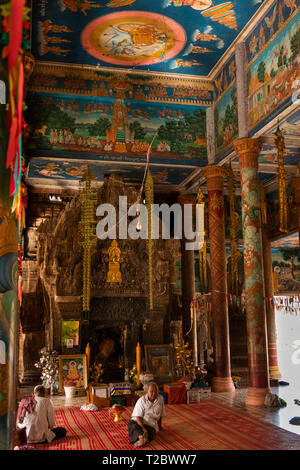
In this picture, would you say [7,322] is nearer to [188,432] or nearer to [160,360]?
[188,432]

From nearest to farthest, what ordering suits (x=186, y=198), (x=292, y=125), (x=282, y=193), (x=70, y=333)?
1. (x=282, y=193)
2. (x=292, y=125)
3. (x=70, y=333)
4. (x=186, y=198)

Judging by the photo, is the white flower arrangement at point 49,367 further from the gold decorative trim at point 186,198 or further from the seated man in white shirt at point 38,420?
the gold decorative trim at point 186,198

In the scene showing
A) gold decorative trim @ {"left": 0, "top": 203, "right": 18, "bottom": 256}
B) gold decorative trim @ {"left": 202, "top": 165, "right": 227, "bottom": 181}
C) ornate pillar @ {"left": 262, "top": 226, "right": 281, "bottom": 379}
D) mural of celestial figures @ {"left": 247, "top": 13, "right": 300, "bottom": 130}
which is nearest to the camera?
gold decorative trim @ {"left": 0, "top": 203, "right": 18, "bottom": 256}

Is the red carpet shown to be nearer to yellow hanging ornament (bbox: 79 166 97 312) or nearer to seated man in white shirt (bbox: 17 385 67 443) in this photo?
seated man in white shirt (bbox: 17 385 67 443)

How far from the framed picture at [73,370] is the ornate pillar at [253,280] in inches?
205

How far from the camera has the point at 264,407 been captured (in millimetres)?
10852

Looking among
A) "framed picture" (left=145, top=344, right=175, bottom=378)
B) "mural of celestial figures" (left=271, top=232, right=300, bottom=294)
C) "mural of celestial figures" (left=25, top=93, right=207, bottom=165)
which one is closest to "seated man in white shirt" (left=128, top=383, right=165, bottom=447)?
"framed picture" (left=145, top=344, right=175, bottom=378)

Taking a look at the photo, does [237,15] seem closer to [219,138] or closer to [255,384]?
[219,138]

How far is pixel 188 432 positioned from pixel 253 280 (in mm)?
4560

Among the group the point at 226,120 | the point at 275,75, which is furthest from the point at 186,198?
→ the point at 275,75

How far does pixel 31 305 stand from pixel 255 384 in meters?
9.32

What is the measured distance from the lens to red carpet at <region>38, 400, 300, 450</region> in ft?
24.5

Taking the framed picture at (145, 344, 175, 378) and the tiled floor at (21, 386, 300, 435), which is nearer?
the tiled floor at (21, 386, 300, 435)

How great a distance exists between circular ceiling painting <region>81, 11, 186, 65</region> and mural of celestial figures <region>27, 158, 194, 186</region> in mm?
3558
